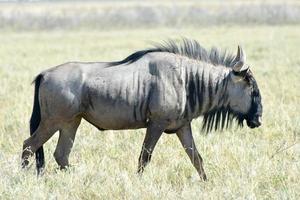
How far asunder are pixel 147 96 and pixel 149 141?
1.55 ft

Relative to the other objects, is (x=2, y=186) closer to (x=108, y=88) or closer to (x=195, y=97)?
(x=108, y=88)

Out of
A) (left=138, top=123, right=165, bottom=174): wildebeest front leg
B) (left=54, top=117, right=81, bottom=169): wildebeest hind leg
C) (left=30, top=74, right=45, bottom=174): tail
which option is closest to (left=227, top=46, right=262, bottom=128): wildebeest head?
(left=138, top=123, right=165, bottom=174): wildebeest front leg

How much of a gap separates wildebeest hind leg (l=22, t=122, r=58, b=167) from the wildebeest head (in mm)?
1961

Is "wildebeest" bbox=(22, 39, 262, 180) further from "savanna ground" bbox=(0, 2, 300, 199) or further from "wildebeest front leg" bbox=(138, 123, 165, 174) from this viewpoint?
"savanna ground" bbox=(0, 2, 300, 199)

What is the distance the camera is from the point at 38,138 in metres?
6.60

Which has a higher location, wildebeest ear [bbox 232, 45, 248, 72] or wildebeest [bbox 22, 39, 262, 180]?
wildebeest ear [bbox 232, 45, 248, 72]

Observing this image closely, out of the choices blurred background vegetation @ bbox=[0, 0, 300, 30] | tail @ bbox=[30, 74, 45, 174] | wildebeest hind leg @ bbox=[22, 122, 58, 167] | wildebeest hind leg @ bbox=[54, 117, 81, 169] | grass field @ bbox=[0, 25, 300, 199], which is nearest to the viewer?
grass field @ bbox=[0, 25, 300, 199]

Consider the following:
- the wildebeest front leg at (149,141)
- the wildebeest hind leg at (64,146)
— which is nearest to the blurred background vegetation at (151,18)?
the wildebeest hind leg at (64,146)

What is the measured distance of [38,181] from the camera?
5.94m

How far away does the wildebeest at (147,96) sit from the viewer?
645cm

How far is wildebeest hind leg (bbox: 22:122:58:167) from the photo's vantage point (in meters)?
6.55

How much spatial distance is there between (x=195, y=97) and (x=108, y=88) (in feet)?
3.08

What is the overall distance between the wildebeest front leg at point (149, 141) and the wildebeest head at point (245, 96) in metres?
0.92

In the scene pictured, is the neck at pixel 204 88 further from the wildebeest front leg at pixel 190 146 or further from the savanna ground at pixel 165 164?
the savanna ground at pixel 165 164
